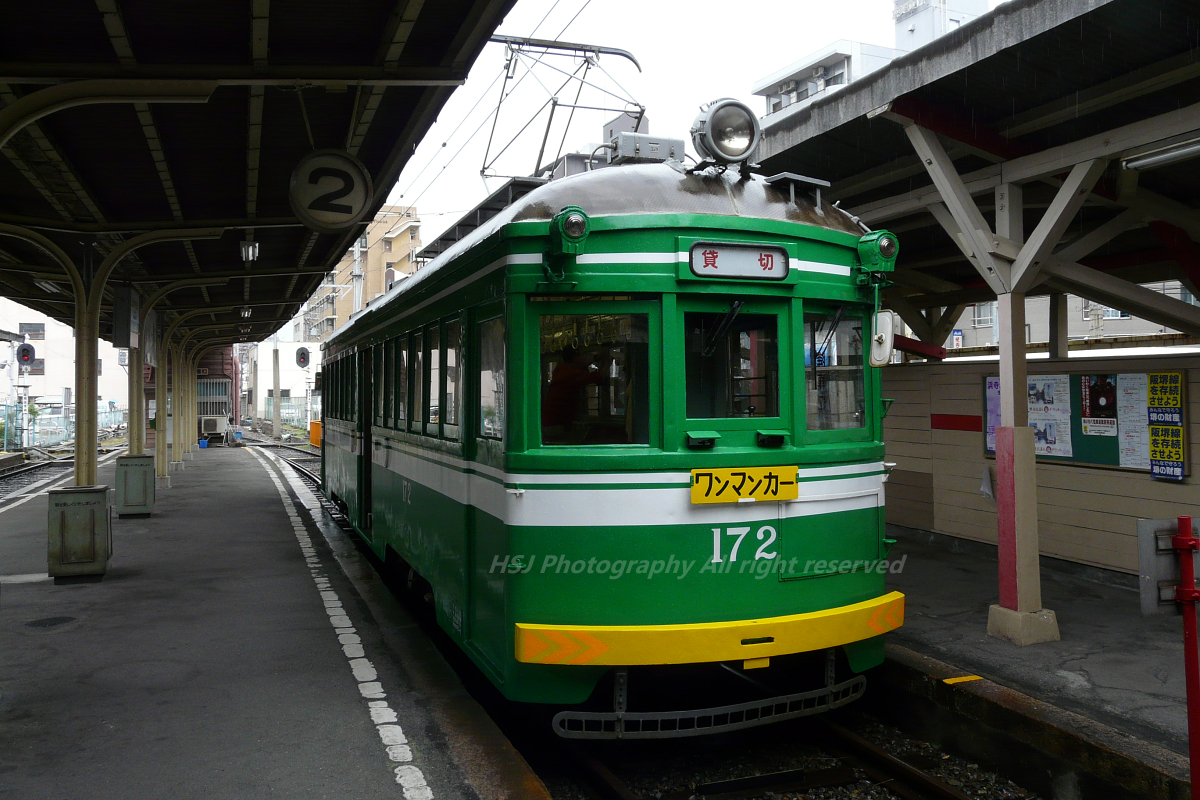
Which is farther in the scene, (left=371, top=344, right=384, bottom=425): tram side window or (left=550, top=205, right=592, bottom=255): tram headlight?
(left=371, top=344, right=384, bottom=425): tram side window

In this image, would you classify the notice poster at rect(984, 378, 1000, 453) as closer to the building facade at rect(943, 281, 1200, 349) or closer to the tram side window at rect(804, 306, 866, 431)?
the tram side window at rect(804, 306, 866, 431)

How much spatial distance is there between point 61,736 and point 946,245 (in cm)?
961

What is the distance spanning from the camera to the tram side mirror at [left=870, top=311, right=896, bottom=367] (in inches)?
177

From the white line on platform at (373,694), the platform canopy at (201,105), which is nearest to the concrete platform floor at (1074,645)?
the white line on platform at (373,694)

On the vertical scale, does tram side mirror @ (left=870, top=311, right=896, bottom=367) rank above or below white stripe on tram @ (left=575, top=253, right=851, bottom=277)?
below

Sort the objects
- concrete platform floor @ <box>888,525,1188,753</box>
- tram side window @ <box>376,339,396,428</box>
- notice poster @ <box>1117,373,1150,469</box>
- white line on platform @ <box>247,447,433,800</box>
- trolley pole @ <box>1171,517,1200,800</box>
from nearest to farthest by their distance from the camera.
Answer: trolley pole @ <box>1171,517,1200,800</box> < white line on platform @ <box>247,447,433,800</box> < concrete platform floor @ <box>888,525,1188,753</box> < tram side window @ <box>376,339,396,428</box> < notice poster @ <box>1117,373,1150,469</box>

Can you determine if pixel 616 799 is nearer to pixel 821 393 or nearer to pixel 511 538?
pixel 511 538

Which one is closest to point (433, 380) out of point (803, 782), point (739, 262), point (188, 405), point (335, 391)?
point (739, 262)

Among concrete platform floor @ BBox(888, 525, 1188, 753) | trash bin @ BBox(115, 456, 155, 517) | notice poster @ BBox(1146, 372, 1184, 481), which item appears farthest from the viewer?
trash bin @ BBox(115, 456, 155, 517)

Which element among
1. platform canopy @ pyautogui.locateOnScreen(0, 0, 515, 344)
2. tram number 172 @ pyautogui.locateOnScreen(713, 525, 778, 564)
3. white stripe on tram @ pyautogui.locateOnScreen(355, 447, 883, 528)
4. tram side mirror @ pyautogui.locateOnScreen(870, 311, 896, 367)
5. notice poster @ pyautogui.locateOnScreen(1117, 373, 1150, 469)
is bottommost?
tram number 172 @ pyautogui.locateOnScreen(713, 525, 778, 564)

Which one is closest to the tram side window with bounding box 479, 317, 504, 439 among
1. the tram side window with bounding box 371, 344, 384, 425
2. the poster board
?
the tram side window with bounding box 371, 344, 384, 425

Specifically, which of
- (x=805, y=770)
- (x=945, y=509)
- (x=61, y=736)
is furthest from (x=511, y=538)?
(x=945, y=509)

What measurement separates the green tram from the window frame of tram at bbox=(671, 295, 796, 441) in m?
0.01

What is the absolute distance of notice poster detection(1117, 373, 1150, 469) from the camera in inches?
298
